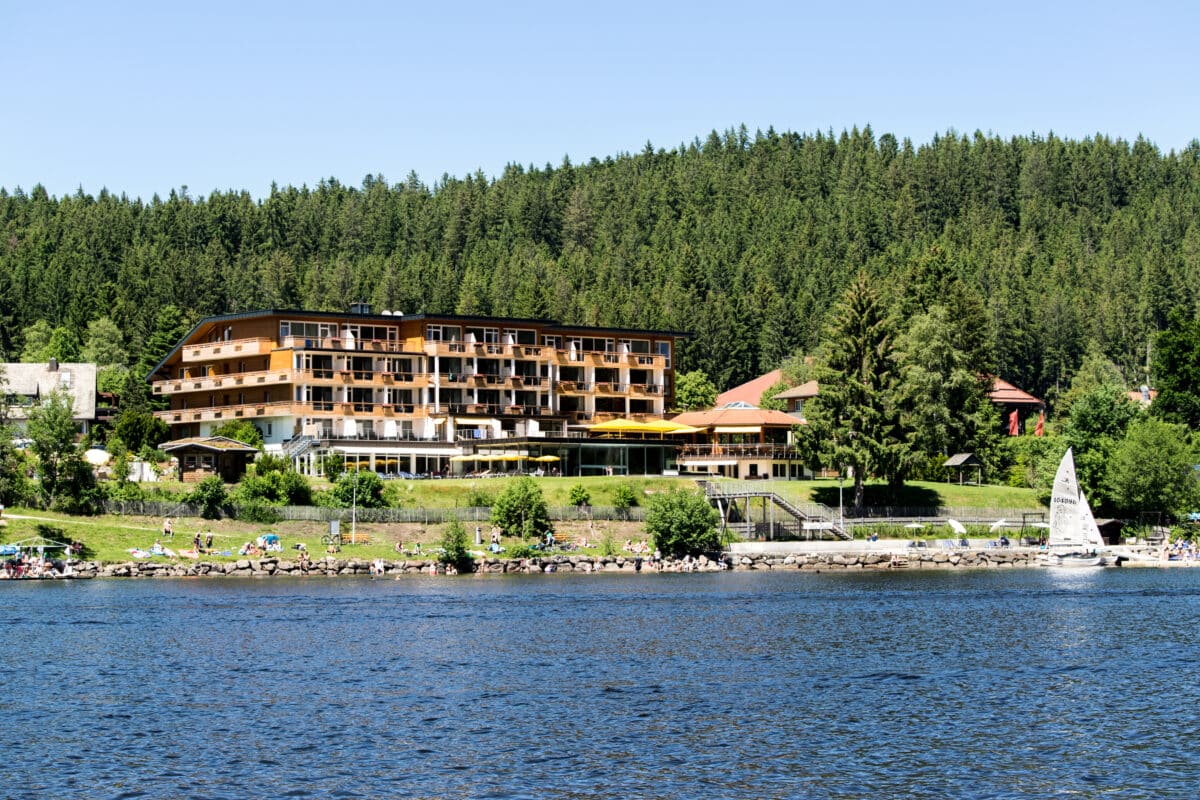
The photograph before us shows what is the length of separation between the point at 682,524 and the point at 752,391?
66557 mm

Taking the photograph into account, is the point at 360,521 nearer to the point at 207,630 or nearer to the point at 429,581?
the point at 429,581

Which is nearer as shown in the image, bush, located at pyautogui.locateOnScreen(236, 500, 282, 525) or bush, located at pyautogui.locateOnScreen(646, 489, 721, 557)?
bush, located at pyautogui.locateOnScreen(646, 489, 721, 557)

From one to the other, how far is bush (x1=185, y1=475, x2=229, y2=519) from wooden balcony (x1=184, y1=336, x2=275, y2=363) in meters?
26.7

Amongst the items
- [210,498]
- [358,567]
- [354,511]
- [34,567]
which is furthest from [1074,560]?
[34,567]

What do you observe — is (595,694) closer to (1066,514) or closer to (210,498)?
(210,498)

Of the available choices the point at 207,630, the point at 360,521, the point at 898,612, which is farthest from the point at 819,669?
the point at 360,521

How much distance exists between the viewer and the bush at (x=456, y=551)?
86.8 metres

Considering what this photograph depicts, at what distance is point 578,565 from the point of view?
89750 millimetres

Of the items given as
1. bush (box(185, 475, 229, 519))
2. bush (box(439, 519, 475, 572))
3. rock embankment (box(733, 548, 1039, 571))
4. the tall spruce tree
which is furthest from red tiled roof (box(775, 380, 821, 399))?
bush (box(185, 475, 229, 519))

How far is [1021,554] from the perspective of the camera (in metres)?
97.2

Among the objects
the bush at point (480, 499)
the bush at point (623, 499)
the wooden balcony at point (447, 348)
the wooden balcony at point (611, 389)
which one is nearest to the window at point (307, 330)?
the wooden balcony at point (447, 348)

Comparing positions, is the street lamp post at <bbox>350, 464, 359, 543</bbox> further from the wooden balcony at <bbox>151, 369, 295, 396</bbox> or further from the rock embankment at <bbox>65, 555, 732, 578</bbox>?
the wooden balcony at <bbox>151, 369, 295, 396</bbox>

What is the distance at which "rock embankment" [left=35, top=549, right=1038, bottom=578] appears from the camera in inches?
3295

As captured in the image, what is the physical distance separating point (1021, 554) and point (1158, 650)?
4269 cm
